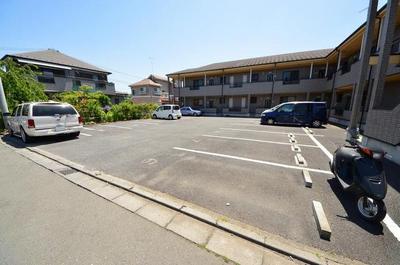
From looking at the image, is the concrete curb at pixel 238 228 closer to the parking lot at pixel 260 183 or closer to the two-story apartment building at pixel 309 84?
the parking lot at pixel 260 183

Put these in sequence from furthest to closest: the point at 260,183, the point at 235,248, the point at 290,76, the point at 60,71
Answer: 1. the point at 60,71
2. the point at 290,76
3. the point at 260,183
4. the point at 235,248

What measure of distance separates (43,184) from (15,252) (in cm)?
212

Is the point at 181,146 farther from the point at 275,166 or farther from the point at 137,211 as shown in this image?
the point at 137,211

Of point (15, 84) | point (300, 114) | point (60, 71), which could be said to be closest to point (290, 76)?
point (300, 114)

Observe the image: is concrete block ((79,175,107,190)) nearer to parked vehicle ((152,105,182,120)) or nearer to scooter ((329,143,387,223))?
scooter ((329,143,387,223))

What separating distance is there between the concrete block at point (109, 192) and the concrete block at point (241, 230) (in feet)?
6.87

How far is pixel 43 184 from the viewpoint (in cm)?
369

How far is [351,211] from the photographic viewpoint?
108 inches

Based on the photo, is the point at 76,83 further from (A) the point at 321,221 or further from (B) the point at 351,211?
(B) the point at 351,211

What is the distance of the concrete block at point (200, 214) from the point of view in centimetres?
255

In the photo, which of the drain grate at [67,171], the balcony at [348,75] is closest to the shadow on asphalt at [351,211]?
the drain grate at [67,171]

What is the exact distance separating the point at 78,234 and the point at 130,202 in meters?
0.87

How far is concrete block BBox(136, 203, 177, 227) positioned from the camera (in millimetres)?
2572

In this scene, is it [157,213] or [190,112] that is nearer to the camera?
[157,213]
